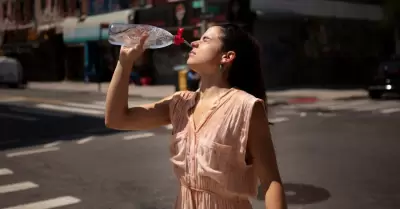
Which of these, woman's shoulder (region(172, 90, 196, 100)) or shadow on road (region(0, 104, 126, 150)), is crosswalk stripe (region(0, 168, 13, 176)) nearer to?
shadow on road (region(0, 104, 126, 150))

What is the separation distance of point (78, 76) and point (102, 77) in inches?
183

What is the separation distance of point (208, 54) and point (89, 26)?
3110cm

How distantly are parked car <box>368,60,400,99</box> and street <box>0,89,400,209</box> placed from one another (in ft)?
16.6

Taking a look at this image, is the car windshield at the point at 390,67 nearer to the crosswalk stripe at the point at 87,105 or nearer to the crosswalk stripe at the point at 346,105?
the crosswalk stripe at the point at 346,105

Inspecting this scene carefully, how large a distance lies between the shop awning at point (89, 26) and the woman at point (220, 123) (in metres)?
26.9

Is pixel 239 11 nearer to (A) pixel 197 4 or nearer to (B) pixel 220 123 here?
(A) pixel 197 4

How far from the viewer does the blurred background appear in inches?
265

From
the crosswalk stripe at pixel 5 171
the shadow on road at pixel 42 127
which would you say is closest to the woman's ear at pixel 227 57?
the crosswalk stripe at pixel 5 171

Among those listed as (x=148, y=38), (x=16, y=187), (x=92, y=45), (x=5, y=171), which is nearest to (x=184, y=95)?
(x=148, y=38)

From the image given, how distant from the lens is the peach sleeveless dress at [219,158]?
7.47ft

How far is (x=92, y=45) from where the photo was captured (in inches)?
1328

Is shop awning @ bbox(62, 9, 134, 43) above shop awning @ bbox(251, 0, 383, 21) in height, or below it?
below

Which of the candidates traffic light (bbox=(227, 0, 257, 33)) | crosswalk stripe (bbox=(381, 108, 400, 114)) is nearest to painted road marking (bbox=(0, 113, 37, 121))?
traffic light (bbox=(227, 0, 257, 33))

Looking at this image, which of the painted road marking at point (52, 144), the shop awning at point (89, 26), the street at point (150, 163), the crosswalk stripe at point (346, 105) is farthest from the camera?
the shop awning at point (89, 26)
